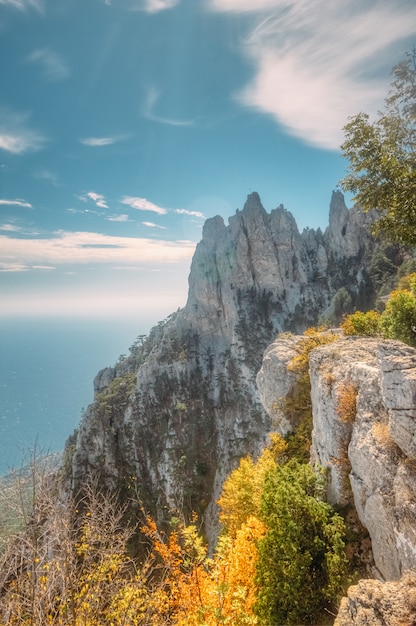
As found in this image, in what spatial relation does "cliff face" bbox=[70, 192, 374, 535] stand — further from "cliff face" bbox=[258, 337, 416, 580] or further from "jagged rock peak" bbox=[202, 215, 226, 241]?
"cliff face" bbox=[258, 337, 416, 580]

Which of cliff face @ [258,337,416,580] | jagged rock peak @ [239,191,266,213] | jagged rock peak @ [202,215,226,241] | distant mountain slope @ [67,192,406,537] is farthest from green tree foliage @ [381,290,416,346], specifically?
jagged rock peak @ [202,215,226,241]

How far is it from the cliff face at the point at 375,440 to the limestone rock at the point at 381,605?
2.67 meters

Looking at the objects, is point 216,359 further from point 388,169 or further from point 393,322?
point 388,169

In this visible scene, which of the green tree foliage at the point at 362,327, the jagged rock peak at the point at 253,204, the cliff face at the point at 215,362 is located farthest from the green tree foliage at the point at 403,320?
the jagged rock peak at the point at 253,204

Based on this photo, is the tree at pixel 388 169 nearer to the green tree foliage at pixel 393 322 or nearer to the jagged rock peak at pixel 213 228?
the green tree foliage at pixel 393 322

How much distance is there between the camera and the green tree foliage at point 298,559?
395 inches

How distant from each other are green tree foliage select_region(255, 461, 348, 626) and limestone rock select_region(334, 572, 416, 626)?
15.3ft

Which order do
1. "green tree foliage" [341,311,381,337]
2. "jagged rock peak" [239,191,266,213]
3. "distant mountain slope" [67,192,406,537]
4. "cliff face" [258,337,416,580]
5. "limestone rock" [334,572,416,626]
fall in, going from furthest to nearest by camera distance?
"jagged rock peak" [239,191,266,213]
"distant mountain slope" [67,192,406,537]
"green tree foliage" [341,311,381,337]
"cliff face" [258,337,416,580]
"limestone rock" [334,572,416,626]

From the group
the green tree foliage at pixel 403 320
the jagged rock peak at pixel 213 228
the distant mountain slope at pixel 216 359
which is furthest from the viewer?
the jagged rock peak at pixel 213 228

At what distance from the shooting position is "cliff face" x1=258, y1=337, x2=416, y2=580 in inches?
345

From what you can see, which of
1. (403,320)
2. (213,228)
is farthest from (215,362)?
(403,320)

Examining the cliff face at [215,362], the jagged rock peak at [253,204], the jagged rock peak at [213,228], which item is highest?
the jagged rock peak at [253,204]

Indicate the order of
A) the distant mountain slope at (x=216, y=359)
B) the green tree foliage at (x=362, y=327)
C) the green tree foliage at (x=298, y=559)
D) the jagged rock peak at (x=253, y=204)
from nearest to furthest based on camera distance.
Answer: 1. the green tree foliage at (x=298, y=559)
2. the green tree foliage at (x=362, y=327)
3. the distant mountain slope at (x=216, y=359)
4. the jagged rock peak at (x=253, y=204)

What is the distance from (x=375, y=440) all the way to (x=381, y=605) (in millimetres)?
5509
